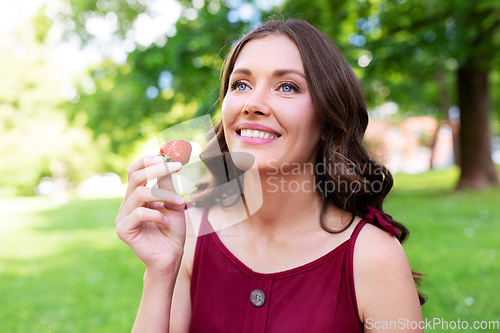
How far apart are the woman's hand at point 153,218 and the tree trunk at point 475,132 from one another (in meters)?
11.6

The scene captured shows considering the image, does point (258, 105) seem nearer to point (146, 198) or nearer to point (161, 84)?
point (146, 198)

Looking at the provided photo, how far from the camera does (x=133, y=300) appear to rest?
5113mm

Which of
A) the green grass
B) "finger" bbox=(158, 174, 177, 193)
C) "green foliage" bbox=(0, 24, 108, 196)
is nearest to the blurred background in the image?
the green grass

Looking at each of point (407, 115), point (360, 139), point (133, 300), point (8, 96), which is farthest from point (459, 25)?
point (8, 96)

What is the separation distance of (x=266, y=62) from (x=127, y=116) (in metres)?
12.4

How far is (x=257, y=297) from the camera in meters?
1.83

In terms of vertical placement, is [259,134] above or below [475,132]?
above

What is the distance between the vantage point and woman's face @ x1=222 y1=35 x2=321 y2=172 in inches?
71.2

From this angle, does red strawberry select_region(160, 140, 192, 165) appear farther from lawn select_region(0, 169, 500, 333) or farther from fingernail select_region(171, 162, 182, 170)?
lawn select_region(0, 169, 500, 333)

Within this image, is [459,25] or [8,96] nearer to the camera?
[459,25]

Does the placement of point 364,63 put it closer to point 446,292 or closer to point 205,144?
point 446,292

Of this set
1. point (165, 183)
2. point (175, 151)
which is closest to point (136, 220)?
point (165, 183)

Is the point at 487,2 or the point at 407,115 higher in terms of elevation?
the point at 487,2

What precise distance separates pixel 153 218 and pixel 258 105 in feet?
2.32
